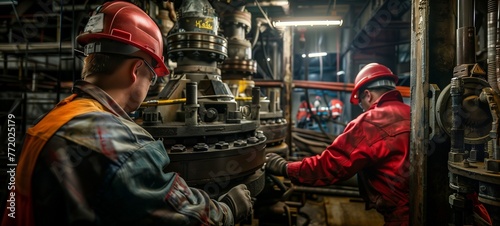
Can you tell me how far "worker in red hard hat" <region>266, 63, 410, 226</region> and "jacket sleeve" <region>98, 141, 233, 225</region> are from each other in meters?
1.45

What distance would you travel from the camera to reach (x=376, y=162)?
7.45ft

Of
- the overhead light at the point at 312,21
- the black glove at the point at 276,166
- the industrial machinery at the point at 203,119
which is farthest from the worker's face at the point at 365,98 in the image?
the overhead light at the point at 312,21

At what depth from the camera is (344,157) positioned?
2.31m

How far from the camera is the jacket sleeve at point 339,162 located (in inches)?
89.1

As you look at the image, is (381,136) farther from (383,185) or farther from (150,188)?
(150,188)

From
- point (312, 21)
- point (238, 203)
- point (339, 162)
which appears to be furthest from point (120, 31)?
point (312, 21)

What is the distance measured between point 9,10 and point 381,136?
899cm

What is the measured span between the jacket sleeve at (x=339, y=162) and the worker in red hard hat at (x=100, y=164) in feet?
4.52

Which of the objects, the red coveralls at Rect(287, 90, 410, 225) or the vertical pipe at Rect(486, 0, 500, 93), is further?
the red coveralls at Rect(287, 90, 410, 225)

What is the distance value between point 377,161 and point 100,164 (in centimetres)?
209

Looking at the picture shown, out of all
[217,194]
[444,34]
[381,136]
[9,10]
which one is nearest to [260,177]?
[217,194]

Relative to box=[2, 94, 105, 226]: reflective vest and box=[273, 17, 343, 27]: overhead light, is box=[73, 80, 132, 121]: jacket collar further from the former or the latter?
box=[273, 17, 343, 27]: overhead light

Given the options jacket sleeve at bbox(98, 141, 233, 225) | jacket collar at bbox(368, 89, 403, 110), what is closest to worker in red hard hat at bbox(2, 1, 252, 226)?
jacket sleeve at bbox(98, 141, 233, 225)

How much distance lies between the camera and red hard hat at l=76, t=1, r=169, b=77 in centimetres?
119
